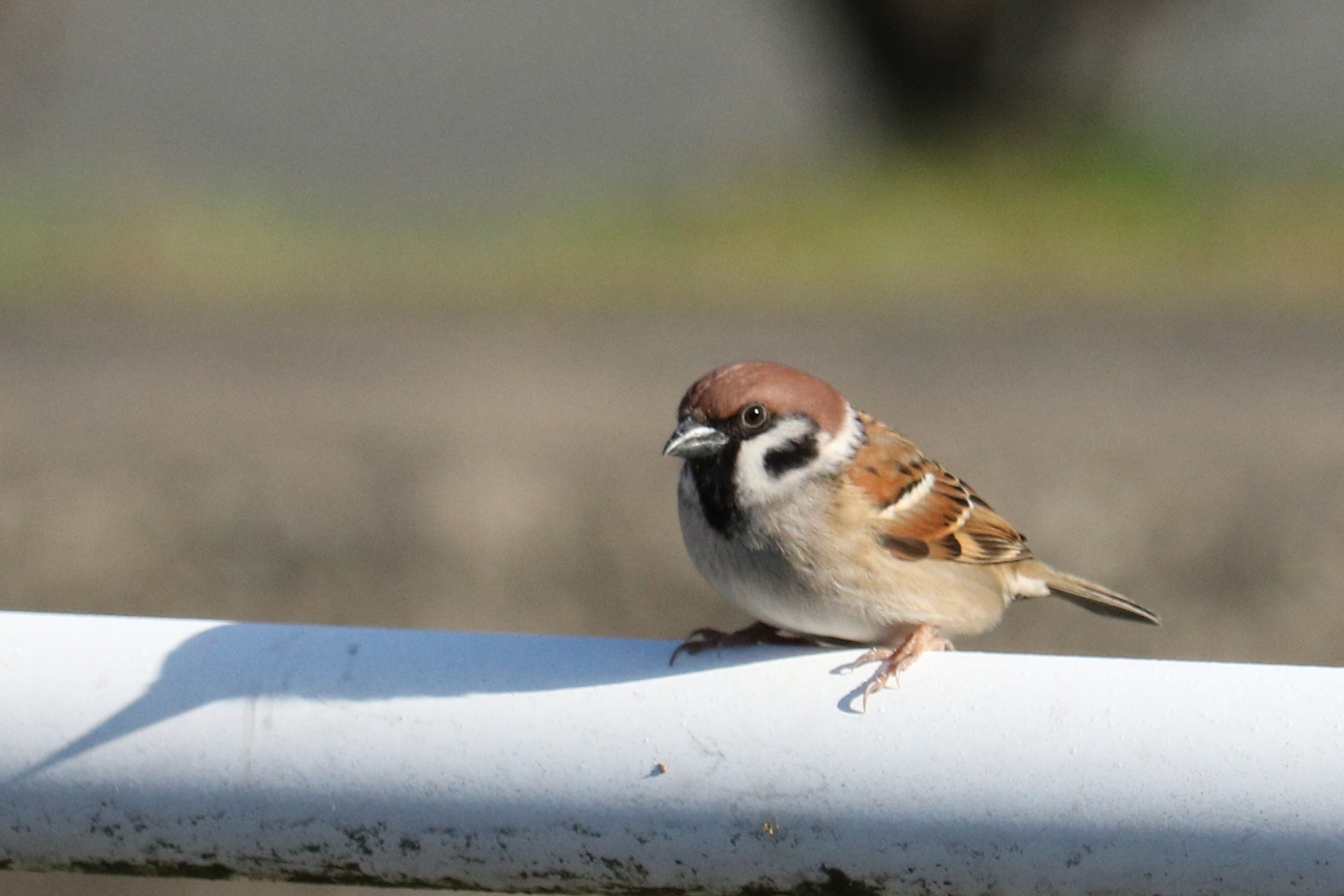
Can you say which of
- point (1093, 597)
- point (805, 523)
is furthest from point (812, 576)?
point (1093, 597)

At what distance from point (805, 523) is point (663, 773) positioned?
92cm

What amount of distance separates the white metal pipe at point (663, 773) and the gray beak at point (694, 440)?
635mm

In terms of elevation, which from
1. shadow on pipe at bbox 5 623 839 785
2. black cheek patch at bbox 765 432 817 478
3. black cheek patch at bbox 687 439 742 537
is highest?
black cheek patch at bbox 765 432 817 478

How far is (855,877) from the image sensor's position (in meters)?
1.31

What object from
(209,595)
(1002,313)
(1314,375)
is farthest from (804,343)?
(209,595)

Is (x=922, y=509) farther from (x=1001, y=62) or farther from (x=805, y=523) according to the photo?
(x=1001, y=62)

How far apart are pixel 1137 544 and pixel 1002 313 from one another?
333 centimetres

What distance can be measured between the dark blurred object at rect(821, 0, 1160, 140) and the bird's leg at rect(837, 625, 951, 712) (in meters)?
8.64

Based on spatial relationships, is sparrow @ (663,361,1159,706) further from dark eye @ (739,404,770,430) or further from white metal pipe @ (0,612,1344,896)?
white metal pipe @ (0,612,1344,896)

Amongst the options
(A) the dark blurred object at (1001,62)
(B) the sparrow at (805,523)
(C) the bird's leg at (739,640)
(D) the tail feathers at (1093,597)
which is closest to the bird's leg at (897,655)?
(B) the sparrow at (805,523)

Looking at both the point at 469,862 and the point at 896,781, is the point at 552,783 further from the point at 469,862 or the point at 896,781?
the point at 896,781

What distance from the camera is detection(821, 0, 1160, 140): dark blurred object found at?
10438 millimetres

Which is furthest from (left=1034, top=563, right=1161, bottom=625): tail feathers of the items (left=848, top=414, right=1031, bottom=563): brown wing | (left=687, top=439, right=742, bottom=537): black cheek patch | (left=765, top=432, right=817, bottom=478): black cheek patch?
(left=687, top=439, right=742, bottom=537): black cheek patch

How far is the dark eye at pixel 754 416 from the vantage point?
6.87 feet
